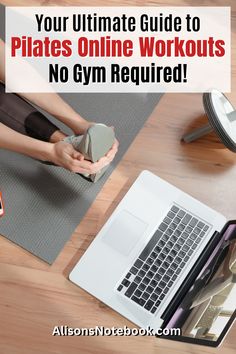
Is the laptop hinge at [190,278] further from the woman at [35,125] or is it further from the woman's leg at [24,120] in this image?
the woman's leg at [24,120]

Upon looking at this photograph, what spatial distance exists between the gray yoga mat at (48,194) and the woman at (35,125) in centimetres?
9

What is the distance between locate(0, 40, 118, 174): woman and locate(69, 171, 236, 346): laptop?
0.53ft

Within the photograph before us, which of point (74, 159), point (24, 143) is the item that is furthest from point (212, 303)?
point (24, 143)

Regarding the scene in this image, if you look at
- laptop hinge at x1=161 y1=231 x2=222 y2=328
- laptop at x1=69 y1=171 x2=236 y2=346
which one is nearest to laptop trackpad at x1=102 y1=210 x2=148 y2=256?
laptop at x1=69 y1=171 x2=236 y2=346

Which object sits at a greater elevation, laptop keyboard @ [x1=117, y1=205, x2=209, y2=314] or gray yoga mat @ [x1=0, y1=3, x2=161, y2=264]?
gray yoga mat @ [x1=0, y1=3, x2=161, y2=264]

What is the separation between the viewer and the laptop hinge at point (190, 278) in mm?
1105

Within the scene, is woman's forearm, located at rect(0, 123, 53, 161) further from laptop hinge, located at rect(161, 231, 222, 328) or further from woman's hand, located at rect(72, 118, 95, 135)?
laptop hinge, located at rect(161, 231, 222, 328)

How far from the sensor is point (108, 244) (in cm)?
117

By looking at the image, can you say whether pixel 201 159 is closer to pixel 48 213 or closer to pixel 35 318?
pixel 48 213

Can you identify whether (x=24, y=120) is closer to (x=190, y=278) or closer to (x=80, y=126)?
(x=80, y=126)

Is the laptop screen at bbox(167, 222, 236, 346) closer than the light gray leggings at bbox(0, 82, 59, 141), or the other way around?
the laptop screen at bbox(167, 222, 236, 346)

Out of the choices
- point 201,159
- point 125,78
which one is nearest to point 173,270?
point 201,159

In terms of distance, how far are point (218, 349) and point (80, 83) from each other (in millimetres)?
699

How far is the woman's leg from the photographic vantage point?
118 centimetres
